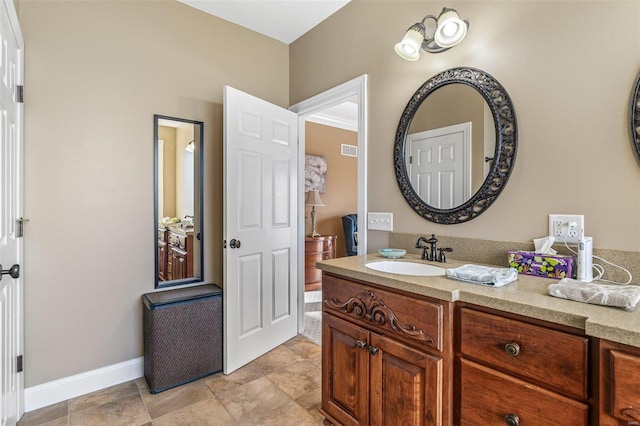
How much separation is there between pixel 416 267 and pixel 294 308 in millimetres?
1615

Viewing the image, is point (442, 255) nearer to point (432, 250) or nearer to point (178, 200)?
point (432, 250)

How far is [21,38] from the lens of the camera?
188 cm

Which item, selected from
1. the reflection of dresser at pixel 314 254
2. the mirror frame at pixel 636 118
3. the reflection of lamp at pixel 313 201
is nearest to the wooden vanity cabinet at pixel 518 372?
the mirror frame at pixel 636 118

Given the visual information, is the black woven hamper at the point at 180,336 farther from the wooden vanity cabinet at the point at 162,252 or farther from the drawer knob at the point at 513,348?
the drawer knob at the point at 513,348

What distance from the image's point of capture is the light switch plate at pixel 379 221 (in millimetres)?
2170

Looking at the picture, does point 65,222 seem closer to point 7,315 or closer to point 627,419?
point 7,315

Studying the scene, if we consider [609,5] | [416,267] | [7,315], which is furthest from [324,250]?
[609,5]

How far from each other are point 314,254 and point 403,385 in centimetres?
311

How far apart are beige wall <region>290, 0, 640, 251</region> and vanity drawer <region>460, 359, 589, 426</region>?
0.74m

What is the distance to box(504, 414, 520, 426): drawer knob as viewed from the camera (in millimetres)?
1024

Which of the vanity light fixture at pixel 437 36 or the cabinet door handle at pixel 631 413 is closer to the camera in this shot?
the cabinet door handle at pixel 631 413

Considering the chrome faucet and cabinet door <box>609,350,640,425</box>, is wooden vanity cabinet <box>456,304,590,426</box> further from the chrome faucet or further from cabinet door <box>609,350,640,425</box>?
the chrome faucet

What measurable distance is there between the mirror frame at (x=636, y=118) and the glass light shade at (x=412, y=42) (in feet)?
3.22

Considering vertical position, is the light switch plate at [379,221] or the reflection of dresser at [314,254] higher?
the light switch plate at [379,221]
